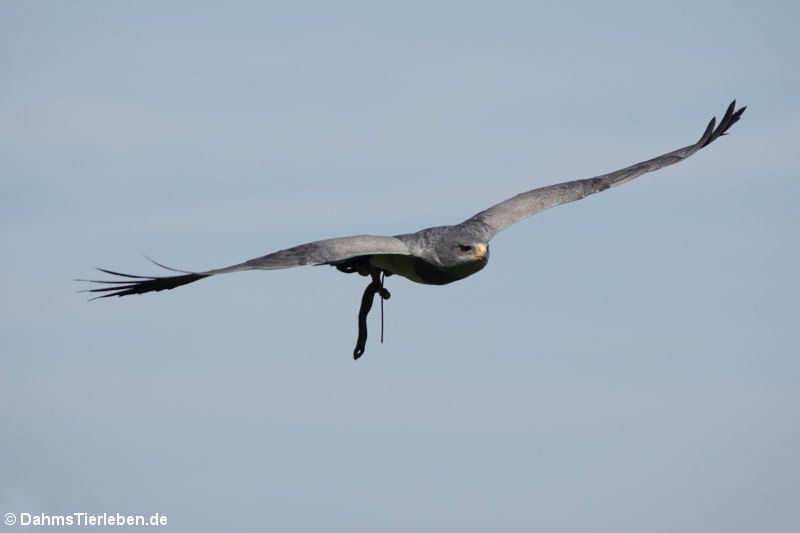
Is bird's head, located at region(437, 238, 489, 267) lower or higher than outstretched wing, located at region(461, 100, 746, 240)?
lower

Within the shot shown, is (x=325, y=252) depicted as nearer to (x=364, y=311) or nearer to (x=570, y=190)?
(x=364, y=311)

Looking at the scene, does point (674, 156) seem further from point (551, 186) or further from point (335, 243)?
point (335, 243)

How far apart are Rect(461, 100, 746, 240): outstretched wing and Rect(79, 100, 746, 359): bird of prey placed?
0.7 inches

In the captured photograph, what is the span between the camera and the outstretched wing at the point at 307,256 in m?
26.4

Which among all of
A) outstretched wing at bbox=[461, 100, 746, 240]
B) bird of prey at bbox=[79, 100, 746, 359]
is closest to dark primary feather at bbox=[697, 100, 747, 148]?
outstretched wing at bbox=[461, 100, 746, 240]

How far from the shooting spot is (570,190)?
3209 centimetres

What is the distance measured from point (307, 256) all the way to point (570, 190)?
22.9 feet

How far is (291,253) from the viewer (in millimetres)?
26953

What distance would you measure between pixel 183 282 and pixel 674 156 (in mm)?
10675

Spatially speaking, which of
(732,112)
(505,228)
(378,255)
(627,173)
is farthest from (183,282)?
(732,112)

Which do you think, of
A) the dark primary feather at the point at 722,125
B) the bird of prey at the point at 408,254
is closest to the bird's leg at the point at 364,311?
the bird of prey at the point at 408,254

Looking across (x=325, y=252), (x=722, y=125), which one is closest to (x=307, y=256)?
(x=325, y=252)

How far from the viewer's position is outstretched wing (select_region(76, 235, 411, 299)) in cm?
2644

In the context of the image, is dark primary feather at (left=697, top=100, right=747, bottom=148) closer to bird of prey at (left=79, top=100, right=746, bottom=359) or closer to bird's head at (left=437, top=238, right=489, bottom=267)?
bird of prey at (left=79, top=100, right=746, bottom=359)
